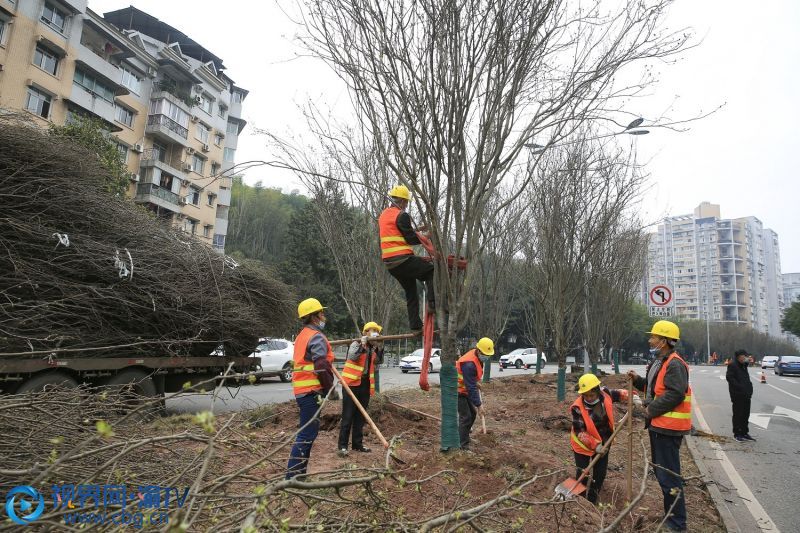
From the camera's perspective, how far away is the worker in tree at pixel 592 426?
4.52m

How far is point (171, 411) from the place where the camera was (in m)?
9.03

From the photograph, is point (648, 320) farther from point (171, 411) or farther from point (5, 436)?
point (5, 436)

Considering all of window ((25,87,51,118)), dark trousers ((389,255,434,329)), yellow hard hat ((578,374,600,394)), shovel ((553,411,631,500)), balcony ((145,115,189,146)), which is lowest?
shovel ((553,411,631,500))

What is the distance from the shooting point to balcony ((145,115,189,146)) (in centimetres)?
3150

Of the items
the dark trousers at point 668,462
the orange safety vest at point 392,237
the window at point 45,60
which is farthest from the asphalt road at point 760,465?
the window at point 45,60

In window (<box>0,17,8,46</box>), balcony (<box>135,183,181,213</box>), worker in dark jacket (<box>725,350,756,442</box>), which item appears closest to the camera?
worker in dark jacket (<box>725,350,756,442</box>)

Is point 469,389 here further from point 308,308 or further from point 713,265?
point 713,265

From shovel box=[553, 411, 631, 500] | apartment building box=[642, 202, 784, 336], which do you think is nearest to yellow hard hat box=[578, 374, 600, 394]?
shovel box=[553, 411, 631, 500]

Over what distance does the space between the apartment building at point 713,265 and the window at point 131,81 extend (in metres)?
82.3

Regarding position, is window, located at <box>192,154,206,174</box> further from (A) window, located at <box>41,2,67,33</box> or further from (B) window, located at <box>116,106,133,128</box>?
(A) window, located at <box>41,2,67,33</box>

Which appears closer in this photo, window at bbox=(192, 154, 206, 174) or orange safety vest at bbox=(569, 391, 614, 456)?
orange safety vest at bbox=(569, 391, 614, 456)

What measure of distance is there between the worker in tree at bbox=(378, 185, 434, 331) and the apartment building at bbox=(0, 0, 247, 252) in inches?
531

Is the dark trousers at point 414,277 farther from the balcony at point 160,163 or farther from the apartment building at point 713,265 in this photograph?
the apartment building at point 713,265

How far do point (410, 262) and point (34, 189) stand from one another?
560 cm
